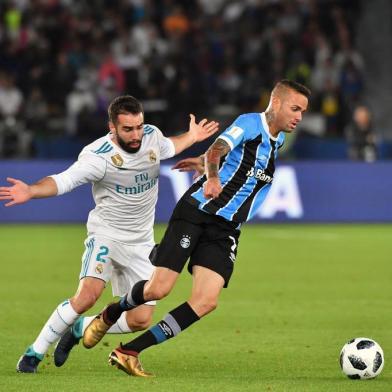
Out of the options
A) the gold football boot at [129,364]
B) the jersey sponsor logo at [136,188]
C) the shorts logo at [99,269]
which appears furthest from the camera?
the jersey sponsor logo at [136,188]

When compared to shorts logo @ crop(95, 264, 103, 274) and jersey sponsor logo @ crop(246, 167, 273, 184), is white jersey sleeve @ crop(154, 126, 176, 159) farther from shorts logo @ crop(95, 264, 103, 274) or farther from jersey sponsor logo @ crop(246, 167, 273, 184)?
shorts logo @ crop(95, 264, 103, 274)

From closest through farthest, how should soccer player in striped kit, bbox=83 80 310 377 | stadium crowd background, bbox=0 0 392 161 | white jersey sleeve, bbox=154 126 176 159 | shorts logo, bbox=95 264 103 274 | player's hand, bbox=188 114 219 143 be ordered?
soccer player in striped kit, bbox=83 80 310 377 < shorts logo, bbox=95 264 103 274 < white jersey sleeve, bbox=154 126 176 159 < player's hand, bbox=188 114 219 143 < stadium crowd background, bbox=0 0 392 161

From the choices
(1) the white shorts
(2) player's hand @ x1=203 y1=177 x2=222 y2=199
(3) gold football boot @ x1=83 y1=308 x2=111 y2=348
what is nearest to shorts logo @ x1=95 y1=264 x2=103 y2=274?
(1) the white shorts

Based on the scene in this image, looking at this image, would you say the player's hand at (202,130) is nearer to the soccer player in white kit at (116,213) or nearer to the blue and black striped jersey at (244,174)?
the soccer player in white kit at (116,213)

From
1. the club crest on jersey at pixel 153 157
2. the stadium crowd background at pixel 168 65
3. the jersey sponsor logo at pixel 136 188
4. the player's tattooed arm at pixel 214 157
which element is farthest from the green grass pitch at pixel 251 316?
the stadium crowd background at pixel 168 65

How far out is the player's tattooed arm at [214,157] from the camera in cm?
760

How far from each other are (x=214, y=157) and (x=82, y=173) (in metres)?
0.89

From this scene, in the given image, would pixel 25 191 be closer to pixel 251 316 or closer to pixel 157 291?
pixel 157 291

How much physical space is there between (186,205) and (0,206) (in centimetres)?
1162

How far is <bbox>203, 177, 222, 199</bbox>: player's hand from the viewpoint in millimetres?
7504

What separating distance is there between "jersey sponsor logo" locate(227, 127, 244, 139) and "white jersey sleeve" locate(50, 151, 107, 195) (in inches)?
34.9

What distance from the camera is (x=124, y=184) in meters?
8.10

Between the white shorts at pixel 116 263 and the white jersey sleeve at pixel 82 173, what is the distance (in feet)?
1.59

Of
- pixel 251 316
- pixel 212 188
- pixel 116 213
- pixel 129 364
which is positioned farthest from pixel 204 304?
pixel 251 316
